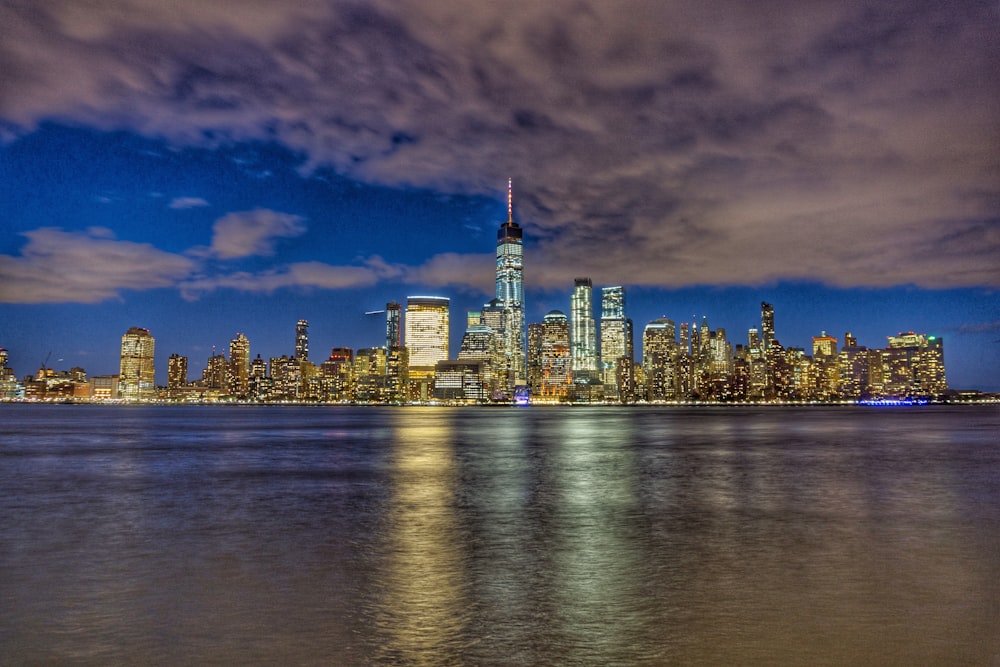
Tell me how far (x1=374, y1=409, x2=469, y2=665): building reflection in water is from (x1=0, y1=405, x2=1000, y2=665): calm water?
0.07m

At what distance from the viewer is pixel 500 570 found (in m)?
16.5

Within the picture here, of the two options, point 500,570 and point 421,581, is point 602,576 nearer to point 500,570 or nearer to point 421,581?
point 500,570

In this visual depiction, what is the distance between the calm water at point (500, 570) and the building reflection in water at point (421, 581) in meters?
0.07

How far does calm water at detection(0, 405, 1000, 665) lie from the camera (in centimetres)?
1093

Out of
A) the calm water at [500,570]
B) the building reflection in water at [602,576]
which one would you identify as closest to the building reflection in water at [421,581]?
the calm water at [500,570]

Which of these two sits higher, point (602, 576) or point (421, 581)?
point (421, 581)

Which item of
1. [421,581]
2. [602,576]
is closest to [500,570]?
[421,581]

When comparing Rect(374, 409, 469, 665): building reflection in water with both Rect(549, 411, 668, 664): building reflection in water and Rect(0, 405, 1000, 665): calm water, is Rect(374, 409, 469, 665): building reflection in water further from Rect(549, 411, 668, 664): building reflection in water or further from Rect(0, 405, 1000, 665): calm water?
Rect(549, 411, 668, 664): building reflection in water

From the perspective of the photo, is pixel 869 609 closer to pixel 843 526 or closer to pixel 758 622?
pixel 758 622

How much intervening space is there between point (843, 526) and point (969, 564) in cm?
554

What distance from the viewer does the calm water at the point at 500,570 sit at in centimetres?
1093

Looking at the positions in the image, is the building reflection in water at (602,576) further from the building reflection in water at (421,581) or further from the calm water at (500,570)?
the building reflection in water at (421,581)

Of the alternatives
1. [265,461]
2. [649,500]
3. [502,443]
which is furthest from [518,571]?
[502,443]

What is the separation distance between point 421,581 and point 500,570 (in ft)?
6.88
